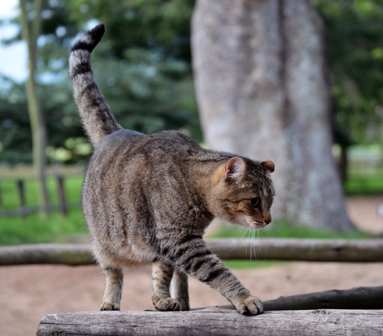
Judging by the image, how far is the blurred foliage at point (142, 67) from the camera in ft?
40.7

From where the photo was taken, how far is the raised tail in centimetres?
338

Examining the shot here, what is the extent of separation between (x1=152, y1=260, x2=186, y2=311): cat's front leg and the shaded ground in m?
2.90

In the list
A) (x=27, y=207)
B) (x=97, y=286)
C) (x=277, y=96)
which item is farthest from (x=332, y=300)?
(x=27, y=207)

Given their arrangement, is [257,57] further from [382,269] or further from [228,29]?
[382,269]

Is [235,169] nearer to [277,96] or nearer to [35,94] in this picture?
[277,96]

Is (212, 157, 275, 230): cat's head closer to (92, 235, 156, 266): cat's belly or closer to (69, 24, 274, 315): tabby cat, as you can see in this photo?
(69, 24, 274, 315): tabby cat

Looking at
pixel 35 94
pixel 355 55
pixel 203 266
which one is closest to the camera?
pixel 203 266

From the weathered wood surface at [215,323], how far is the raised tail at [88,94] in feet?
3.68

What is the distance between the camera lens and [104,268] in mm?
3201

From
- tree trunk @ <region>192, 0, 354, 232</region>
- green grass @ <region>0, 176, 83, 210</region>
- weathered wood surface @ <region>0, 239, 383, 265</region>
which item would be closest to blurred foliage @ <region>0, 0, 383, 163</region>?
green grass @ <region>0, 176, 83, 210</region>

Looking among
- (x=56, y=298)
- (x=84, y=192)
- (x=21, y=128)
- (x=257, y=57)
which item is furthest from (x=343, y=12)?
(x=84, y=192)

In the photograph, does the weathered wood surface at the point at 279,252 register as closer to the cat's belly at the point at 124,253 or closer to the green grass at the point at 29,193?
the cat's belly at the point at 124,253

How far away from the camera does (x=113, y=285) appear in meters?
3.23

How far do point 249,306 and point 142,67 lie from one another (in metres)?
11.0
